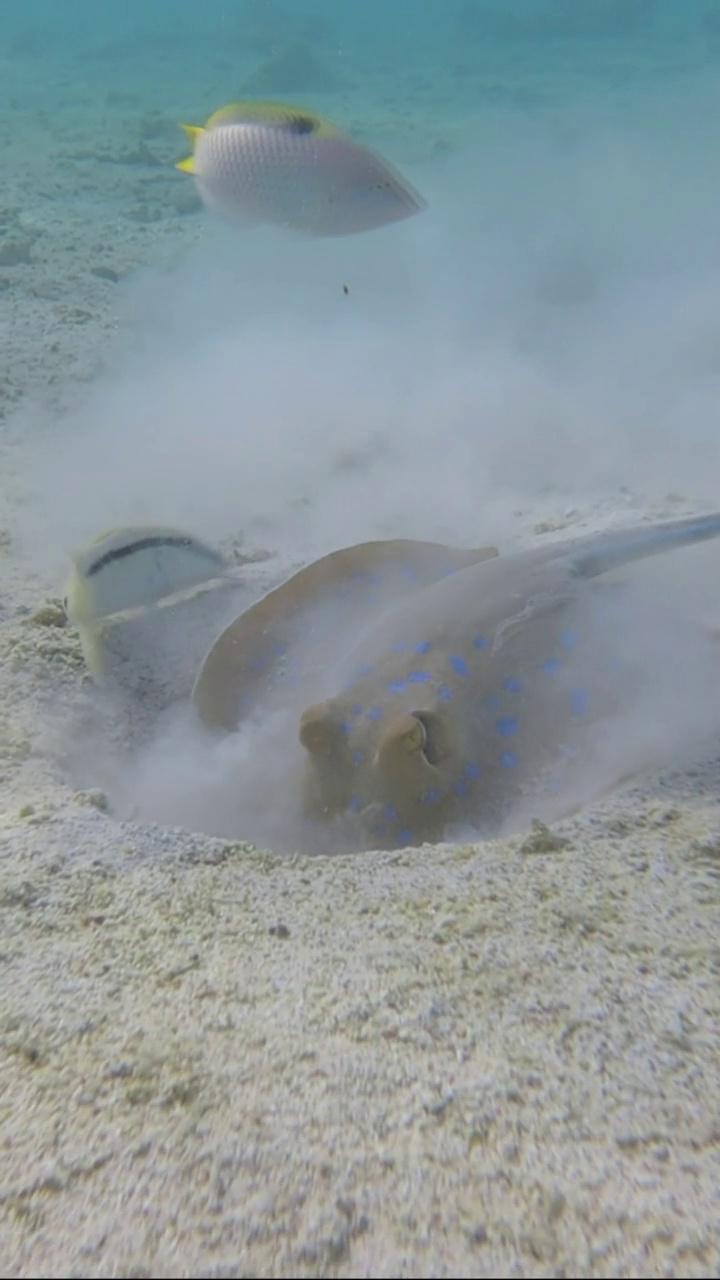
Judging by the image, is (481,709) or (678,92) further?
(678,92)

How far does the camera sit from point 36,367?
7164mm

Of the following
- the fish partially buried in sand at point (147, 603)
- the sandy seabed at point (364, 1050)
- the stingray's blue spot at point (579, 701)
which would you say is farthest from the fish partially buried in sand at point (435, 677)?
the fish partially buried in sand at point (147, 603)

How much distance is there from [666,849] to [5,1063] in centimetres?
164

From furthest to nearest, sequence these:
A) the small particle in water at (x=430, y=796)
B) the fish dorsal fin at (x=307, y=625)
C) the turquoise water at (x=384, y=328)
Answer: the turquoise water at (x=384, y=328)
the fish dorsal fin at (x=307, y=625)
the small particle in water at (x=430, y=796)

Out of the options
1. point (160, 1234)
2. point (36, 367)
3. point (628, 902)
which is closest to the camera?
Result: point (160, 1234)

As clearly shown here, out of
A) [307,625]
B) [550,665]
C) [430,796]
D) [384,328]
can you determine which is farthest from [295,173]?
[384,328]

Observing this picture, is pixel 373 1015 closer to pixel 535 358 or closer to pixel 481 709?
pixel 481 709

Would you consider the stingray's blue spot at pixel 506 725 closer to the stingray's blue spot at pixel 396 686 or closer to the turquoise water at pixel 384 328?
the stingray's blue spot at pixel 396 686

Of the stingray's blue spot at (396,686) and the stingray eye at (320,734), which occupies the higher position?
the stingray's blue spot at (396,686)

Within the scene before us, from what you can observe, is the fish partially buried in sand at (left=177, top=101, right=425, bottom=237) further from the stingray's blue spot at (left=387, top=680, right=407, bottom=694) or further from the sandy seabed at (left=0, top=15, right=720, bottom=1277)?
the sandy seabed at (left=0, top=15, right=720, bottom=1277)

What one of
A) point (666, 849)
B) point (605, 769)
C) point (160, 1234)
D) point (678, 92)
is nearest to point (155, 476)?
point (605, 769)

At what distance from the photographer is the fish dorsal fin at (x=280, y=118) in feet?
9.86

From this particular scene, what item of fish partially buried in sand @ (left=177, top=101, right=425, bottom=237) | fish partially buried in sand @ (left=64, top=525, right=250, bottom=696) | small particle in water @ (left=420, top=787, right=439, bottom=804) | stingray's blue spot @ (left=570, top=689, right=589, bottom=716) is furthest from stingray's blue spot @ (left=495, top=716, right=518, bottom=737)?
fish partially buried in sand @ (left=177, top=101, right=425, bottom=237)

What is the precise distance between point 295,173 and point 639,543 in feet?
6.51
